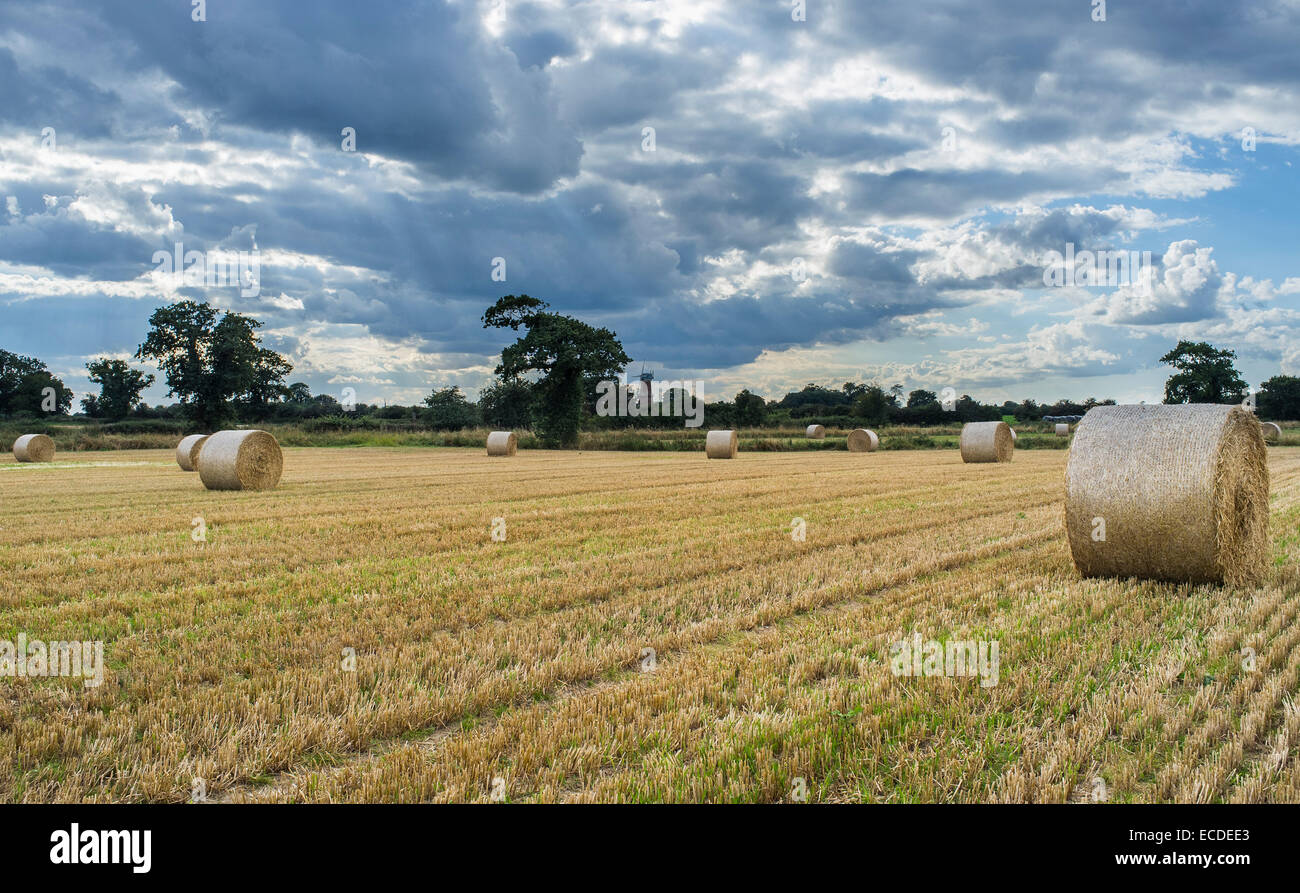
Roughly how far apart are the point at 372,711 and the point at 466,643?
1.38 meters

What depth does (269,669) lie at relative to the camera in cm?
520

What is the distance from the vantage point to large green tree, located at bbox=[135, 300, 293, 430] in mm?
66062

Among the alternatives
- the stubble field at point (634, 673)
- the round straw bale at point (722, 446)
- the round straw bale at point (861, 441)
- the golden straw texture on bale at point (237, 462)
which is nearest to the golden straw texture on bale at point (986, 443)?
the round straw bale at point (722, 446)

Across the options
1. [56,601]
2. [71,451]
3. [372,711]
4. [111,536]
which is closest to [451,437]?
[71,451]

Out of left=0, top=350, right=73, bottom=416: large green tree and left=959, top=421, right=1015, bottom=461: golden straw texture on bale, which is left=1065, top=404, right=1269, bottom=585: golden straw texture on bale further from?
left=0, top=350, right=73, bottom=416: large green tree

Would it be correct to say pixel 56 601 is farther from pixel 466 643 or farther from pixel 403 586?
pixel 466 643

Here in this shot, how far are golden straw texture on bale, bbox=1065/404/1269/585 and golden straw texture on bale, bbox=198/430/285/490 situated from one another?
17.3 meters

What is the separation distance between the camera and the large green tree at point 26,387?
3263 inches

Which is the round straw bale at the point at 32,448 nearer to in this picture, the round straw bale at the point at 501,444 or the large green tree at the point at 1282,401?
the round straw bale at the point at 501,444

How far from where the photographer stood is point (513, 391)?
92812 mm

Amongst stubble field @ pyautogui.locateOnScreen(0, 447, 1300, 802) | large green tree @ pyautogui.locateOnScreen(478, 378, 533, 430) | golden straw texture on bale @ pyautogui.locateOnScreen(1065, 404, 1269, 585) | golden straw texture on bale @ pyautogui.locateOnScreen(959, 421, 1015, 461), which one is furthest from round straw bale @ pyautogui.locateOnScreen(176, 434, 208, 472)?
large green tree @ pyautogui.locateOnScreen(478, 378, 533, 430)

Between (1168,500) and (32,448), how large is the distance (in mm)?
41059

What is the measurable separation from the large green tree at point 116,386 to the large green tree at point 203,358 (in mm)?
15874

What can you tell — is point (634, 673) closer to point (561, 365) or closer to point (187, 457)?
point (187, 457)
